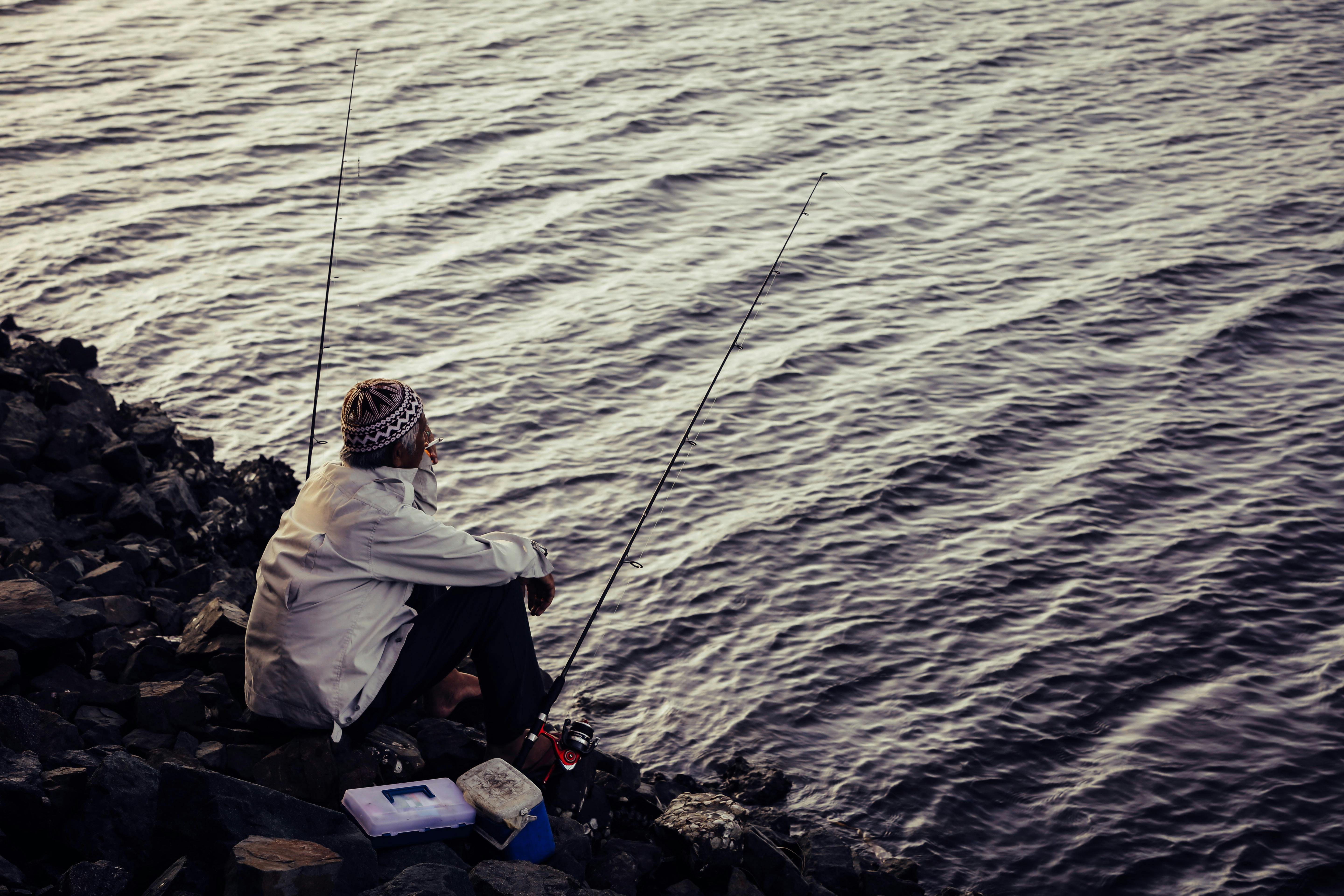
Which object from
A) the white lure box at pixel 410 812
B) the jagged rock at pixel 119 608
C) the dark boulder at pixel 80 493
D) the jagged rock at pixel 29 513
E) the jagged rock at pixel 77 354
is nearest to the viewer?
the white lure box at pixel 410 812

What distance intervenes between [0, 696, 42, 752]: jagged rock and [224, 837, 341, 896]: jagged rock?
94 centimetres

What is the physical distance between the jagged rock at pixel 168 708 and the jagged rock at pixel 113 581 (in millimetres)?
1101

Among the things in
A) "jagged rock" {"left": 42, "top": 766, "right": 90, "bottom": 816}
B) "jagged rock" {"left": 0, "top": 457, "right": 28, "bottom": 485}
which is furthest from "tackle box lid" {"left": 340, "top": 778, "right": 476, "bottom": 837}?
"jagged rock" {"left": 0, "top": 457, "right": 28, "bottom": 485}

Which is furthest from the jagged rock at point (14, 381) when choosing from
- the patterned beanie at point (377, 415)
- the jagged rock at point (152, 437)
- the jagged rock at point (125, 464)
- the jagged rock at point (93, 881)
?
the jagged rock at point (93, 881)

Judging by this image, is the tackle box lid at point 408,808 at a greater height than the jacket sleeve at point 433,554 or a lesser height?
lesser

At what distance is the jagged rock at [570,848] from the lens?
368 cm

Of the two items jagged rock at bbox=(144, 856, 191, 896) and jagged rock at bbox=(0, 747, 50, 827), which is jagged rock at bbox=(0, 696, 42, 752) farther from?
jagged rock at bbox=(144, 856, 191, 896)

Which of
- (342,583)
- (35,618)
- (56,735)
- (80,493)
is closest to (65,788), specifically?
(56,735)

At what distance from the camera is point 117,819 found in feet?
10.2

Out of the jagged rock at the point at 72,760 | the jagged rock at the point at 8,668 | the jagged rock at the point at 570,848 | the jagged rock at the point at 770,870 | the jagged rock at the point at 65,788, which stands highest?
the jagged rock at the point at 8,668

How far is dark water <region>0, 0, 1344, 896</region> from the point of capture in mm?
5316

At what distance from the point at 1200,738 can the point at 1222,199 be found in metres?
7.58

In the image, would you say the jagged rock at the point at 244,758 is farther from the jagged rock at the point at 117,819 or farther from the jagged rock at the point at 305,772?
the jagged rock at the point at 117,819

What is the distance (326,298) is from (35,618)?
9.47 feet
